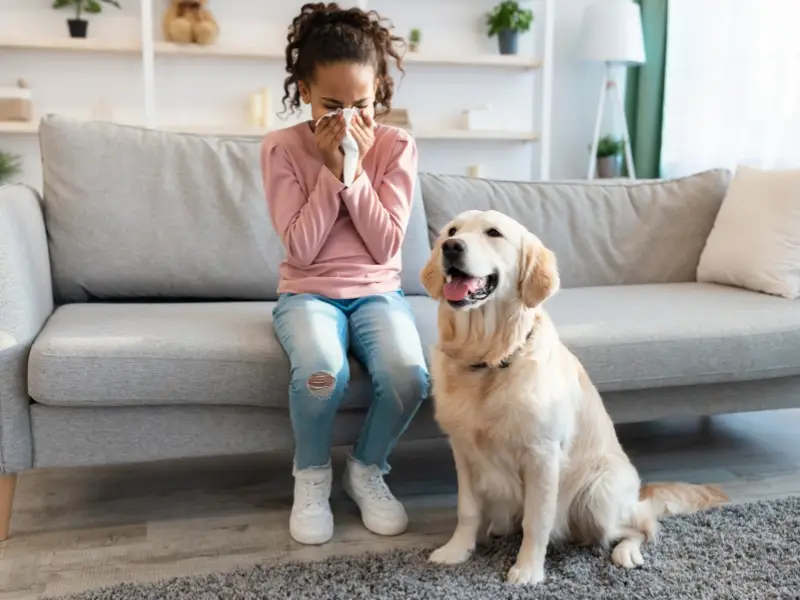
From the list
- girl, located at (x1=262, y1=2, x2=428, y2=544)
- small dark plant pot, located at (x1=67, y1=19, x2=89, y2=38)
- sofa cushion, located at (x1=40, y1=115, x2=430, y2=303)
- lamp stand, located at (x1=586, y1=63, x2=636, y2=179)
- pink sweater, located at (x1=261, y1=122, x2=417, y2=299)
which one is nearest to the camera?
girl, located at (x1=262, y1=2, x2=428, y2=544)

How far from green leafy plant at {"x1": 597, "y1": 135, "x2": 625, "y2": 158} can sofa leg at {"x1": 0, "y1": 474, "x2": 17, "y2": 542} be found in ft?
11.6

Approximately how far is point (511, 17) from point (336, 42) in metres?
2.82

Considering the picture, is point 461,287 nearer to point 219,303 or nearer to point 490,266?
point 490,266

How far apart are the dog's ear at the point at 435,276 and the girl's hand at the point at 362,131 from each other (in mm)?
384

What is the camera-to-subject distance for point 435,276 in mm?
1494

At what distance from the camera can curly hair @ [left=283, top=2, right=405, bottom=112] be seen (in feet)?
5.74

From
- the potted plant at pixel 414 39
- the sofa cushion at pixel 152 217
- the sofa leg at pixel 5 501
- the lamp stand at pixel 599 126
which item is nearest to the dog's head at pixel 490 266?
the sofa cushion at pixel 152 217

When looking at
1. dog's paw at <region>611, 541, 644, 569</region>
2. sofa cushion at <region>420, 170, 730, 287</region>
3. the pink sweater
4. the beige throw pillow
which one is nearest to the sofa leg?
the pink sweater

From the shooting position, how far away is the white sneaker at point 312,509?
1674mm

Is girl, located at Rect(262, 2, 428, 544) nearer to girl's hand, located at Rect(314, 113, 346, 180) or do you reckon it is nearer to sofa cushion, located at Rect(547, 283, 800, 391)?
girl's hand, located at Rect(314, 113, 346, 180)

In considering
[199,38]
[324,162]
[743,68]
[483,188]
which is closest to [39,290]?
[324,162]

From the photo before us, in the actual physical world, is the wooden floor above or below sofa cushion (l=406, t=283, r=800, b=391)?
below

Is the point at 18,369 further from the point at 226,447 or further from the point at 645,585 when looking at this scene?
the point at 645,585

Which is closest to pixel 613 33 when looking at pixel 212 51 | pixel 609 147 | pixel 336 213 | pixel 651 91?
pixel 651 91
